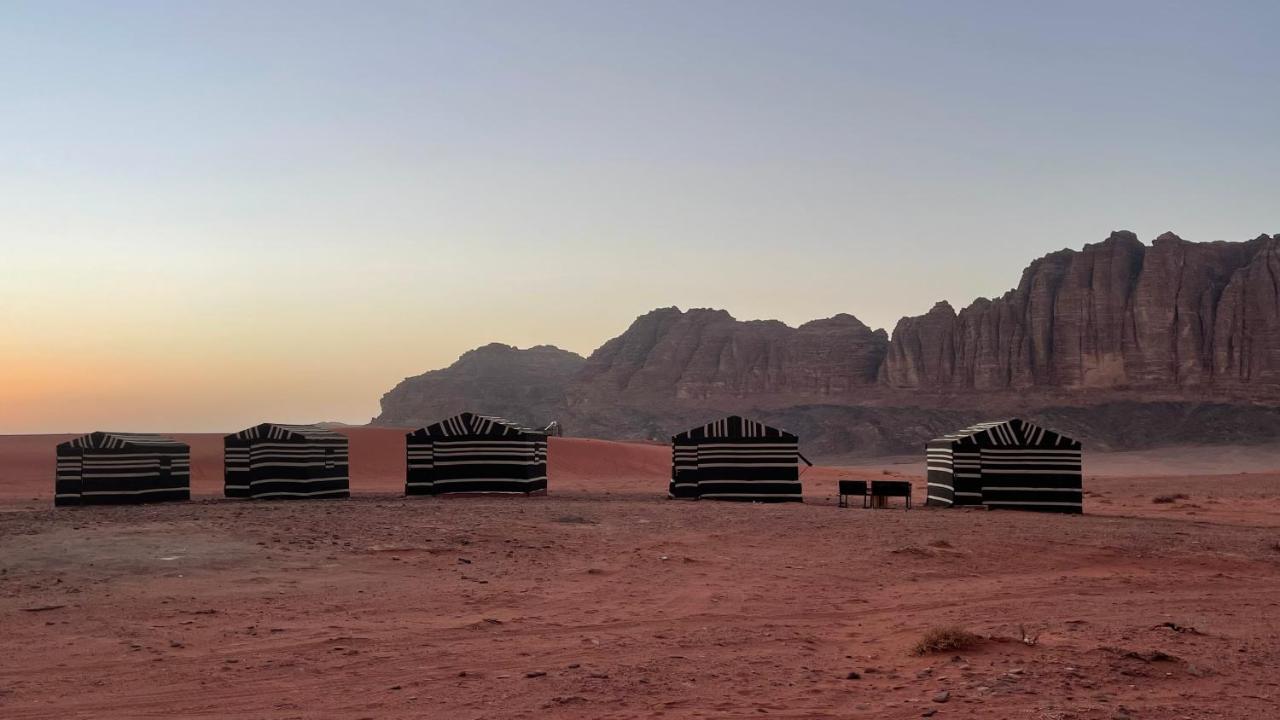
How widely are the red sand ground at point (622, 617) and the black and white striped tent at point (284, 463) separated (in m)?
9.04

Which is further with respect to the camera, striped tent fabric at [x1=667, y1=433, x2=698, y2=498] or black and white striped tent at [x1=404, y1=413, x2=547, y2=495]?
striped tent fabric at [x1=667, y1=433, x2=698, y2=498]

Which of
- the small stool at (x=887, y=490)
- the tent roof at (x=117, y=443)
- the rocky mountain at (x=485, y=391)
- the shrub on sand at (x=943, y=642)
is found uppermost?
the rocky mountain at (x=485, y=391)

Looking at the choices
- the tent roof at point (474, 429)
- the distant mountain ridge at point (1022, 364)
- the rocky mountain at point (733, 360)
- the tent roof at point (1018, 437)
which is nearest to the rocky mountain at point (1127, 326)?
the distant mountain ridge at point (1022, 364)

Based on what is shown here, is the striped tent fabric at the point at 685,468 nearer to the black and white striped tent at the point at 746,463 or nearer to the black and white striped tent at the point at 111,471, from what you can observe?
the black and white striped tent at the point at 746,463

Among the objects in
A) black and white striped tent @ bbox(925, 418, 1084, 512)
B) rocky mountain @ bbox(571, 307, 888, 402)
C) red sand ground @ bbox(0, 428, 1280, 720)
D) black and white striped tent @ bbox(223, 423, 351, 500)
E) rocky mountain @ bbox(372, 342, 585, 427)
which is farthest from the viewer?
rocky mountain @ bbox(372, 342, 585, 427)

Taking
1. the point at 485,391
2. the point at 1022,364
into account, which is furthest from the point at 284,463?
the point at 485,391

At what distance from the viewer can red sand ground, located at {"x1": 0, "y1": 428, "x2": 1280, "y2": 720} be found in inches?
317

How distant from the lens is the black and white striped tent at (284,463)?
31875mm

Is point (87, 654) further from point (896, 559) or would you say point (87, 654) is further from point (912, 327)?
point (912, 327)

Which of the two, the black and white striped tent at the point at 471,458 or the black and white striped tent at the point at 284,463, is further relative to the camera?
the black and white striped tent at the point at 471,458

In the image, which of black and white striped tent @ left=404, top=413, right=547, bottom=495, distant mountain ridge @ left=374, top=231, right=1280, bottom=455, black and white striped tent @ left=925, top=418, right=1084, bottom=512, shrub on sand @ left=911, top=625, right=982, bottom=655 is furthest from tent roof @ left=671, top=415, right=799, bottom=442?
distant mountain ridge @ left=374, top=231, right=1280, bottom=455

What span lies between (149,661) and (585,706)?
4040 mm

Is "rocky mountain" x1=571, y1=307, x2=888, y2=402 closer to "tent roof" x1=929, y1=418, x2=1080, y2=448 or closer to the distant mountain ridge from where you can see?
the distant mountain ridge

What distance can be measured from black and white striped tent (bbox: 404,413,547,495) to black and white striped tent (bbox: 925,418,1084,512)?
13.5 metres
